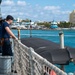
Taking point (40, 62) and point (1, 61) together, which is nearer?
point (40, 62)

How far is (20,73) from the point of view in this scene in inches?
321

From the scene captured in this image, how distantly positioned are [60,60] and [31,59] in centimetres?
361

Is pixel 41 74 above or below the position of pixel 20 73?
above

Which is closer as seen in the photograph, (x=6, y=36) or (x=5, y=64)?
(x=5, y=64)

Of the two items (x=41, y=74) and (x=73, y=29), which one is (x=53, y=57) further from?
(x=73, y=29)

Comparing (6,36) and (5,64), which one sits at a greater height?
(6,36)

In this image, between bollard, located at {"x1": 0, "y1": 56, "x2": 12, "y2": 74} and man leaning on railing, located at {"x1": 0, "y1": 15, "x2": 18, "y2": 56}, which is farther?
man leaning on railing, located at {"x1": 0, "y1": 15, "x2": 18, "y2": 56}

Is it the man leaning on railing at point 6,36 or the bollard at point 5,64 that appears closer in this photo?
the bollard at point 5,64

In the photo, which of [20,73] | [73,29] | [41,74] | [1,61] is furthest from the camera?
[73,29]

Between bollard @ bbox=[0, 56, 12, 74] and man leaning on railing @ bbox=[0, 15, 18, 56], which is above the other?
man leaning on railing @ bbox=[0, 15, 18, 56]

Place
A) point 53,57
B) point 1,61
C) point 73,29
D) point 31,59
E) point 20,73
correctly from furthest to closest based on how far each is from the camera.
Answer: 1. point 73,29
2. point 53,57
3. point 20,73
4. point 1,61
5. point 31,59

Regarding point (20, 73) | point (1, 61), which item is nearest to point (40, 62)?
point (1, 61)

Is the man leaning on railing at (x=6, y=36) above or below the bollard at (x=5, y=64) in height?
above

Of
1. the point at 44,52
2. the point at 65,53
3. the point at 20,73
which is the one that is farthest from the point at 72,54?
the point at 20,73
